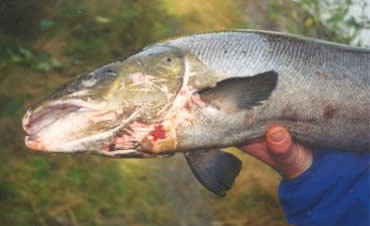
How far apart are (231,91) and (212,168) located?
0.33m

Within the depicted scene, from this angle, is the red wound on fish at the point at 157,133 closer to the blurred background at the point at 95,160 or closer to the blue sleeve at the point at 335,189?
the blue sleeve at the point at 335,189

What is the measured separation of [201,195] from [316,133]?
6.74 ft

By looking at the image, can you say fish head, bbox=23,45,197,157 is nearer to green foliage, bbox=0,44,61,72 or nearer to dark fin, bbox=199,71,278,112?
dark fin, bbox=199,71,278,112

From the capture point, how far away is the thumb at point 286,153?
6.75ft

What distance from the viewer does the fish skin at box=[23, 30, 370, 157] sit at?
1.84 m

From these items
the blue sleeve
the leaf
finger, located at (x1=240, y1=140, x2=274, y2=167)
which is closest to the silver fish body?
the blue sleeve

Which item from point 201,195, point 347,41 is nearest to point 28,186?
point 201,195

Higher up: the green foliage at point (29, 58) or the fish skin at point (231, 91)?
the fish skin at point (231, 91)

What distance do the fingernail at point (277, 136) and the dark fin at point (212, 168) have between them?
0.19m

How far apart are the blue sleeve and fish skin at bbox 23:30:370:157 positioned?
10 cm

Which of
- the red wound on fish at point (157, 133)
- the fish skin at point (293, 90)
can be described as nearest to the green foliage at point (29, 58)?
the fish skin at point (293, 90)

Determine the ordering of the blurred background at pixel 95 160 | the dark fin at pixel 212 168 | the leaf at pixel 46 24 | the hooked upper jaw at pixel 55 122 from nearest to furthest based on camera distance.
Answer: the hooked upper jaw at pixel 55 122 → the dark fin at pixel 212 168 → the blurred background at pixel 95 160 → the leaf at pixel 46 24

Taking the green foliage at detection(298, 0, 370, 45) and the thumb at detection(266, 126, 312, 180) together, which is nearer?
the thumb at detection(266, 126, 312, 180)

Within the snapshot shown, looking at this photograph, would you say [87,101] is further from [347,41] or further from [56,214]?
[347,41]
